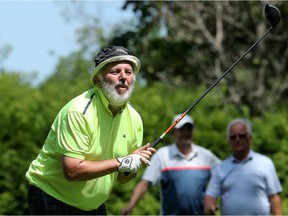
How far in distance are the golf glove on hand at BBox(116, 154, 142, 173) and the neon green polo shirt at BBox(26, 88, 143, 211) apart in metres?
0.25

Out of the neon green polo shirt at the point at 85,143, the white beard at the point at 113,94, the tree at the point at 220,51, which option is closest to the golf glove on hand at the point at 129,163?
the neon green polo shirt at the point at 85,143

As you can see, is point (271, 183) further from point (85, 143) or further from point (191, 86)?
point (191, 86)

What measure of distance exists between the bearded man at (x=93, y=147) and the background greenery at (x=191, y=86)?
402cm

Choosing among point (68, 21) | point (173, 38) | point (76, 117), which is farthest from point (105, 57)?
point (68, 21)

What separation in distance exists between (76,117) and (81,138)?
14cm

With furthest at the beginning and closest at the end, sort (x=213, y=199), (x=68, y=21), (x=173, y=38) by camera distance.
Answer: (x=68, y=21), (x=173, y=38), (x=213, y=199)

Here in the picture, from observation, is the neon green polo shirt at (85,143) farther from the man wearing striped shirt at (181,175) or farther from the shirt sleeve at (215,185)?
the man wearing striped shirt at (181,175)

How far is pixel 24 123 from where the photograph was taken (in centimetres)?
1209

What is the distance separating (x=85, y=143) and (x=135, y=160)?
0.35 metres

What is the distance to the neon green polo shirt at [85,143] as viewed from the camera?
529 cm

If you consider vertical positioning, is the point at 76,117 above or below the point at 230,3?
below

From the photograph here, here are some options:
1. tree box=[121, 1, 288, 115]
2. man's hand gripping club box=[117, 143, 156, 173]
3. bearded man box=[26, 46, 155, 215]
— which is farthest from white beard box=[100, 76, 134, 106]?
tree box=[121, 1, 288, 115]

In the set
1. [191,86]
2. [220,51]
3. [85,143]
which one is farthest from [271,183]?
[191,86]

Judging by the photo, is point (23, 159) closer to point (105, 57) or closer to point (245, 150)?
point (245, 150)
